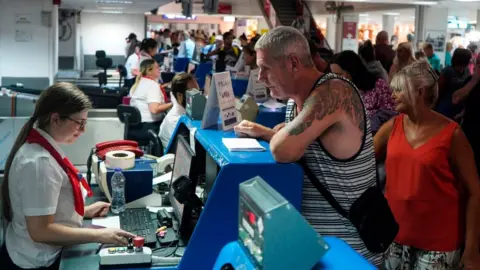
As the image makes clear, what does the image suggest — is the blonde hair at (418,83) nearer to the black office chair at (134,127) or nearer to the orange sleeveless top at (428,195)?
the orange sleeveless top at (428,195)

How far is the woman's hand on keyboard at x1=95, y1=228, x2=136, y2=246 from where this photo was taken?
2.29 metres

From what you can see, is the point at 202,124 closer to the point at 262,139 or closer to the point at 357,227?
the point at 262,139

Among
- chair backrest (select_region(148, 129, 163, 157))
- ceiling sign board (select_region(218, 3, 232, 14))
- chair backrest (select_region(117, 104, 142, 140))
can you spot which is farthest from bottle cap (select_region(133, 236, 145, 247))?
ceiling sign board (select_region(218, 3, 232, 14))

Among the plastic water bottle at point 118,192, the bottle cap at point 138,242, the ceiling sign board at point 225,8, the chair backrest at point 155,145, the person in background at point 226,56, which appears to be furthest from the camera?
the ceiling sign board at point 225,8

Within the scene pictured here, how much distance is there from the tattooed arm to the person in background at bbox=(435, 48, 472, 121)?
11.7ft

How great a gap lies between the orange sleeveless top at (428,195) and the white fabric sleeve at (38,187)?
1.50 meters

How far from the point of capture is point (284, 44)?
6.51ft

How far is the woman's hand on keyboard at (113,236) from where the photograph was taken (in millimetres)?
2295

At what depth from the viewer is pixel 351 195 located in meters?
2.00

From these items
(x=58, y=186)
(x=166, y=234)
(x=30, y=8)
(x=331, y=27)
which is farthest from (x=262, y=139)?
(x=331, y=27)

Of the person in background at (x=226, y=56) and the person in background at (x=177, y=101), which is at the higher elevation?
the person in background at (x=226, y=56)

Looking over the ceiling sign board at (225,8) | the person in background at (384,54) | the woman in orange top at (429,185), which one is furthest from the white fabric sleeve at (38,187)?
the ceiling sign board at (225,8)

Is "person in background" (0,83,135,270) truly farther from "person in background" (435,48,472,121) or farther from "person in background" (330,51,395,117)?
"person in background" (435,48,472,121)

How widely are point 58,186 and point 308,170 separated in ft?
3.47
